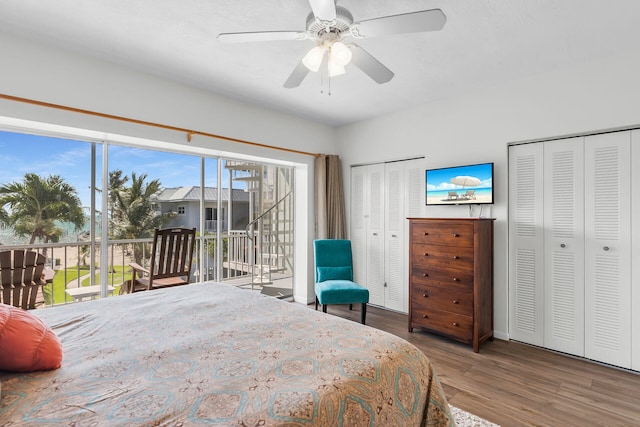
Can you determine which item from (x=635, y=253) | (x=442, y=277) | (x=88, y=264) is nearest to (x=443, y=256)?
(x=442, y=277)

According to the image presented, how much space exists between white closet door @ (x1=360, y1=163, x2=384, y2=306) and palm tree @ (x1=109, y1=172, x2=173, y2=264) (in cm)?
258

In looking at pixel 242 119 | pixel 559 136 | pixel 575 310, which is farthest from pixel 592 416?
pixel 242 119

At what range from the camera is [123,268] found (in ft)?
11.4

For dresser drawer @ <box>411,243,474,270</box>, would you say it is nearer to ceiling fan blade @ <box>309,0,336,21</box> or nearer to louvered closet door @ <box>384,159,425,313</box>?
louvered closet door @ <box>384,159,425,313</box>

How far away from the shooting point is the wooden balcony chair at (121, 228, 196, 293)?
3.20 m

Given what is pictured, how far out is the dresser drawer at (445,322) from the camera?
308 centimetres

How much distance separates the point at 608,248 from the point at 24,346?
3842mm

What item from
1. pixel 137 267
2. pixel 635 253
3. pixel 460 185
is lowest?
pixel 137 267

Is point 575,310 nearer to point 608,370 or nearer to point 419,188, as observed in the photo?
point 608,370

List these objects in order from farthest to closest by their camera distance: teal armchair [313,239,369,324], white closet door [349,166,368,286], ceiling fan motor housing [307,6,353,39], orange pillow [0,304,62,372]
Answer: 1. white closet door [349,166,368,286]
2. teal armchair [313,239,369,324]
3. ceiling fan motor housing [307,6,353,39]
4. orange pillow [0,304,62,372]

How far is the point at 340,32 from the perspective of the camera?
1.92m

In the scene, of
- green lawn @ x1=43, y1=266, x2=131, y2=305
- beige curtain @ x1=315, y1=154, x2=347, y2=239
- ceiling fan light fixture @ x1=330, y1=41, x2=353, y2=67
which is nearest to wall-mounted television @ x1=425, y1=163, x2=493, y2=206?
beige curtain @ x1=315, y1=154, x2=347, y2=239

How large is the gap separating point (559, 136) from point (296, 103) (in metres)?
2.72

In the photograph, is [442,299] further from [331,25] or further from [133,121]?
[133,121]
